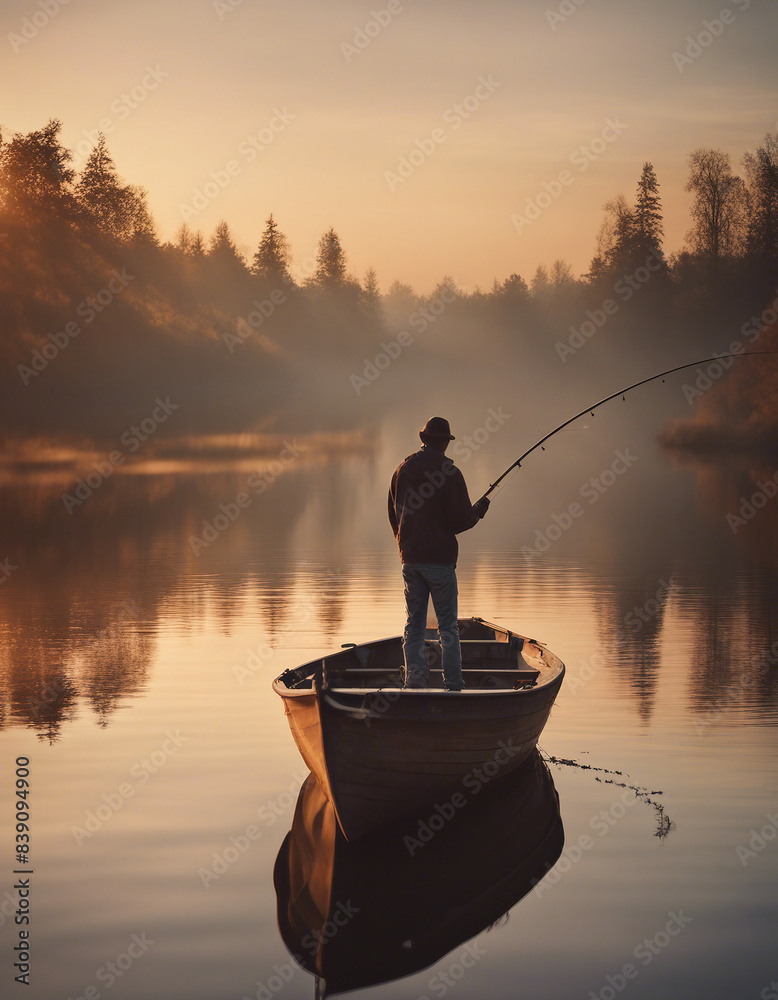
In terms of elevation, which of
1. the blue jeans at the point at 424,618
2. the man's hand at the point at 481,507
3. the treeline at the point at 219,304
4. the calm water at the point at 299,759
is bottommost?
the calm water at the point at 299,759

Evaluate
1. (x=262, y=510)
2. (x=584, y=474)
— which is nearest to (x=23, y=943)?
(x=262, y=510)

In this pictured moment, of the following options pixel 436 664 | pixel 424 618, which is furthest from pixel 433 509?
pixel 436 664

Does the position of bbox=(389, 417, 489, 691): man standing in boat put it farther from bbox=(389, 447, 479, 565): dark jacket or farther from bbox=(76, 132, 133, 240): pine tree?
bbox=(76, 132, 133, 240): pine tree

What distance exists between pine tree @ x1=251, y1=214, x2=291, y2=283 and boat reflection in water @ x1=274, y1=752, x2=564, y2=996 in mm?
127917

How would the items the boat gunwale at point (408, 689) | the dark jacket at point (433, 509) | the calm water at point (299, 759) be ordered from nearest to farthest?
the calm water at point (299, 759), the boat gunwale at point (408, 689), the dark jacket at point (433, 509)

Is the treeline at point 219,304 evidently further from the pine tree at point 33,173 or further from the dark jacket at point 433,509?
the dark jacket at point 433,509

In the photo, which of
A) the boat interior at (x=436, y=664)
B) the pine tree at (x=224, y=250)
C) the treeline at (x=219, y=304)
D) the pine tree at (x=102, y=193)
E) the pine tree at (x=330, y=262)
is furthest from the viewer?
the pine tree at (x=330, y=262)

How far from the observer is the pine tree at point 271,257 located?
13362cm

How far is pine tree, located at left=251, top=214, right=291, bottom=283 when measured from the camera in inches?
5261

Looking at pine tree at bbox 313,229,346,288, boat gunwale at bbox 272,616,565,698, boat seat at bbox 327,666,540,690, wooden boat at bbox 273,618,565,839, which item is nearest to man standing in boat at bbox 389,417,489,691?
boat gunwale at bbox 272,616,565,698

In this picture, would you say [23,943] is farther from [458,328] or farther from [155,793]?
[458,328]

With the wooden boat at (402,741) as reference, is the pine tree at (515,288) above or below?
above

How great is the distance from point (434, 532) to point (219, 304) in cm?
11928

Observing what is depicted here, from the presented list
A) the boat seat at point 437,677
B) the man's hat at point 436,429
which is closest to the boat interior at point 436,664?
the boat seat at point 437,677
